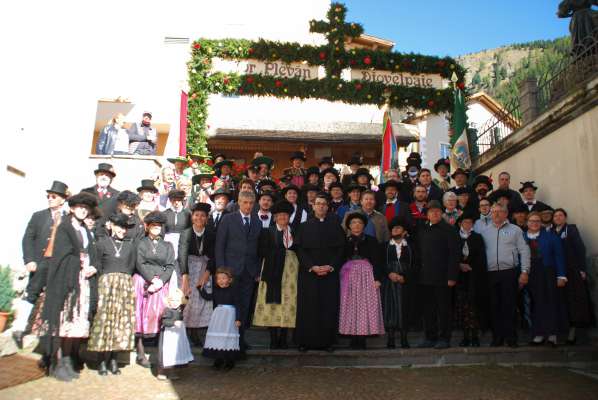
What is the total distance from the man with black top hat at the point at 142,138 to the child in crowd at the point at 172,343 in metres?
6.10

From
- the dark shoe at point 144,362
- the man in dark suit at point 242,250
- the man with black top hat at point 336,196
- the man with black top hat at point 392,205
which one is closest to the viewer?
the dark shoe at point 144,362

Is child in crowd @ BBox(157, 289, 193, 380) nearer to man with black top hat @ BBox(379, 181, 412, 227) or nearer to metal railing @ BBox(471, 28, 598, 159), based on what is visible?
man with black top hat @ BBox(379, 181, 412, 227)

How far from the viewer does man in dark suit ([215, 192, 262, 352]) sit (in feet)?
19.1

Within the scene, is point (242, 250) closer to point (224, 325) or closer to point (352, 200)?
point (224, 325)

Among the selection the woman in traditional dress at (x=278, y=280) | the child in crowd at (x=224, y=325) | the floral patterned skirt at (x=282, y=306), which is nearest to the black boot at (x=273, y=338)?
the woman in traditional dress at (x=278, y=280)

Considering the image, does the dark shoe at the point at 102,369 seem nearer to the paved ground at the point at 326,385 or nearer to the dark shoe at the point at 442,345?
the paved ground at the point at 326,385

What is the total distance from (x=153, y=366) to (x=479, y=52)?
432ft

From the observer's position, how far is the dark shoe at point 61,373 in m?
4.90

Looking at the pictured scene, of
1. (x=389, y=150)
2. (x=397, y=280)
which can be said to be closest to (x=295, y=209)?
(x=397, y=280)

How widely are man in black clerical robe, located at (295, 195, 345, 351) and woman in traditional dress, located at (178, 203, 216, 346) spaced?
1.15 metres

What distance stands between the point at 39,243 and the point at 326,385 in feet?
12.0

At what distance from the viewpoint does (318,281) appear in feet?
19.9

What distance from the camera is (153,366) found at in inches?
218

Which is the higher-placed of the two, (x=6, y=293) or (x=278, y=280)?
(x=278, y=280)
